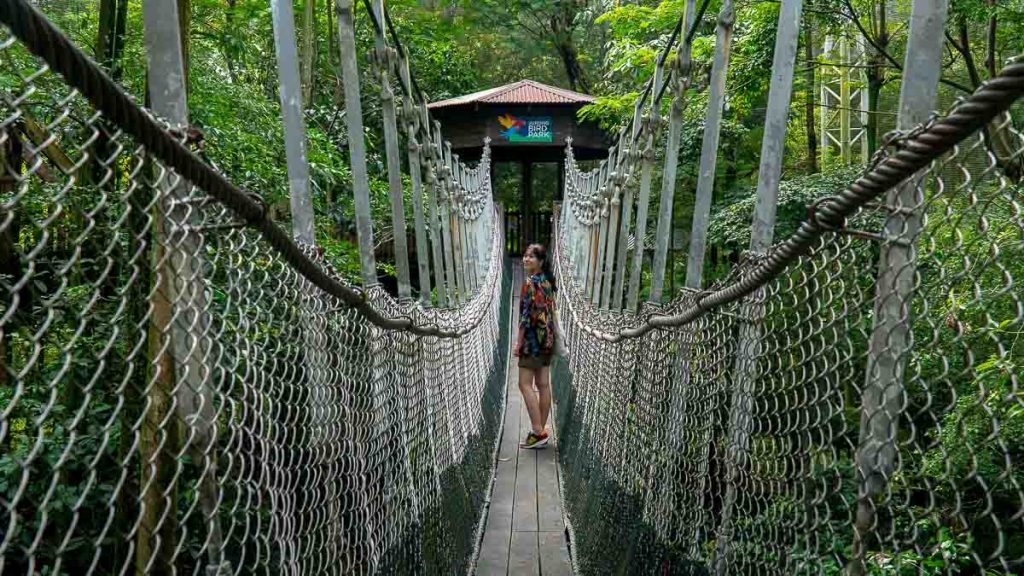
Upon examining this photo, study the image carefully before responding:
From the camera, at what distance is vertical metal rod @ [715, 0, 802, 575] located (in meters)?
1.77

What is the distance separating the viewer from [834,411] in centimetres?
115

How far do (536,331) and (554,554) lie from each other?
68.2 inches

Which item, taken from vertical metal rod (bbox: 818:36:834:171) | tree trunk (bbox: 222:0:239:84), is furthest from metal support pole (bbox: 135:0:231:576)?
vertical metal rod (bbox: 818:36:834:171)

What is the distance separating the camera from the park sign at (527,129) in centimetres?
1545

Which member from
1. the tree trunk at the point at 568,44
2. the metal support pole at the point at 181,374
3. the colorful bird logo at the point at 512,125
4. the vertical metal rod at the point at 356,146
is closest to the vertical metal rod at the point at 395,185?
the vertical metal rod at the point at 356,146

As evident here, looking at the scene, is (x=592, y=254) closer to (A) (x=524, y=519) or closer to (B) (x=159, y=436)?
(A) (x=524, y=519)

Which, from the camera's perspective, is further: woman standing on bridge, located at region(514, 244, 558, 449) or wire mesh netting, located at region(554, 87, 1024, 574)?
woman standing on bridge, located at region(514, 244, 558, 449)

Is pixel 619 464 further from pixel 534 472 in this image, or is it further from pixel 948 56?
pixel 948 56

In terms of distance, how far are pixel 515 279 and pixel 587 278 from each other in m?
6.83

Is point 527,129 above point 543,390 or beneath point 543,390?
above

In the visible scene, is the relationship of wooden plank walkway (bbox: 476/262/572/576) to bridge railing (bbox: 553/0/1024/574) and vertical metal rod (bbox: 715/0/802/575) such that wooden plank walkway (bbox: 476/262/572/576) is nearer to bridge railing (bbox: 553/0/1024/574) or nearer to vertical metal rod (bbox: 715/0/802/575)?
bridge railing (bbox: 553/0/1024/574)

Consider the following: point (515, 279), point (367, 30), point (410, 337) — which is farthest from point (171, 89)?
point (515, 279)

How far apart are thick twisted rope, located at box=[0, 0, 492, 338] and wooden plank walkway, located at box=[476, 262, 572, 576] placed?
8.42ft

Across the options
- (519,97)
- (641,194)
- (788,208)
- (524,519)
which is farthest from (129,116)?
(519,97)
